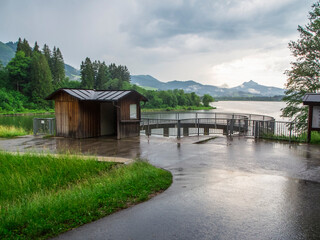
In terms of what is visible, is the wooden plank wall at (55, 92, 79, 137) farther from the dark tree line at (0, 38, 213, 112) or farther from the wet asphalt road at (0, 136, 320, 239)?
the dark tree line at (0, 38, 213, 112)

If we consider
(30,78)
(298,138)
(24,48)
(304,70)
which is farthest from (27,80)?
(298,138)

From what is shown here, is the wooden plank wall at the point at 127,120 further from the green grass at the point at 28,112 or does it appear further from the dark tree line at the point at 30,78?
the dark tree line at the point at 30,78

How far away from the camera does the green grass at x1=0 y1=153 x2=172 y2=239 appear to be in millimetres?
4770

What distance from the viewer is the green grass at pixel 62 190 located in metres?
4.77

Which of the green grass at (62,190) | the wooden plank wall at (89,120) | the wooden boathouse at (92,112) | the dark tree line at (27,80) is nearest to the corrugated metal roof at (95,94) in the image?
the wooden boathouse at (92,112)

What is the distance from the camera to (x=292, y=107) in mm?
22656

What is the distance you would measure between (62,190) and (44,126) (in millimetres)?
11907

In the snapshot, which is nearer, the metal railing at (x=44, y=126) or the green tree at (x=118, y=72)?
the metal railing at (x=44, y=126)

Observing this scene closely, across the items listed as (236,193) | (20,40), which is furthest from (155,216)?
(20,40)

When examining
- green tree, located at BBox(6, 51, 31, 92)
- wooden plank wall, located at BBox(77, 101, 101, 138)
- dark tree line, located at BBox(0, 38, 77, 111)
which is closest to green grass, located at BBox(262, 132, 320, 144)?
wooden plank wall, located at BBox(77, 101, 101, 138)

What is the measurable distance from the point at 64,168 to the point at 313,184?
755 cm

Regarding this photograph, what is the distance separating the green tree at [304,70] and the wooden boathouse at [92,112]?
14.1 m

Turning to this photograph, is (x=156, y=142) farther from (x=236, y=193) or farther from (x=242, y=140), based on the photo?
(x=236, y=193)

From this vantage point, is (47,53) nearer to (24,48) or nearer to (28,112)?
(24,48)
